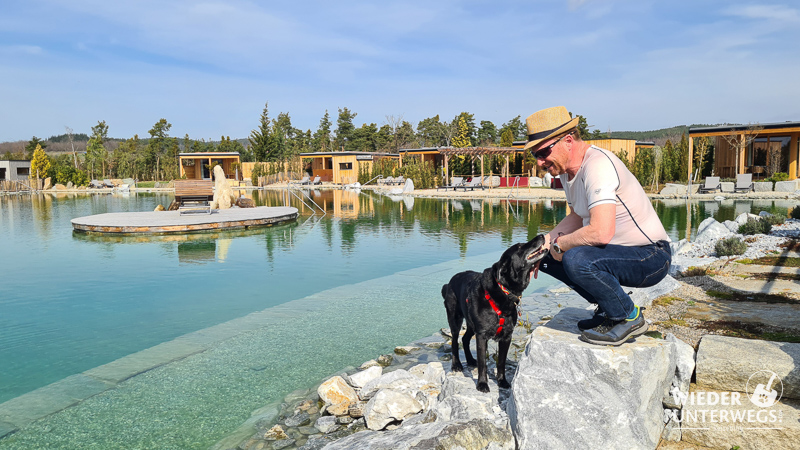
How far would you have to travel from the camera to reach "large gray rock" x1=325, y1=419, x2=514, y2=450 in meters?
2.54

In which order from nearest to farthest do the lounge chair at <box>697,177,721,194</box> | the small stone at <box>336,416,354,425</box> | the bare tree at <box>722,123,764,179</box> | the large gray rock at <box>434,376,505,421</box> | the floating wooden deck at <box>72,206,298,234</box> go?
1. the large gray rock at <box>434,376,505,421</box>
2. the small stone at <box>336,416,354,425</box>
3. the floating wooden deck at <box>72,206,298,234</box>
4. the lounge chair at <box>697,177,721,194</box>
5. the bare tree at <box>722,123,764,179</box>

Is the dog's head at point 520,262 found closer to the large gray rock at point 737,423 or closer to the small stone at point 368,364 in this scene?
the large gray rock at point 737,423

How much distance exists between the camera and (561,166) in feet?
8.85

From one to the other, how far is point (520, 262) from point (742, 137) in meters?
24.8

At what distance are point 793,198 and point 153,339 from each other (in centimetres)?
2194

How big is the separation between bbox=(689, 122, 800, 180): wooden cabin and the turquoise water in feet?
39.8

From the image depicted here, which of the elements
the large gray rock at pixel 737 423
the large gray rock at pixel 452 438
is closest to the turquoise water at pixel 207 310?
the large gray rock at pixel 452 438

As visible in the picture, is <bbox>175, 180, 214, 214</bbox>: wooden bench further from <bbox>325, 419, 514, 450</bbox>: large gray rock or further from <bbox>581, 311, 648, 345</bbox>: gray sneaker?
<bbox>581, 311, 648, 345</bbox>: gray sneaker

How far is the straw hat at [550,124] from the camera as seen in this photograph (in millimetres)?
2623

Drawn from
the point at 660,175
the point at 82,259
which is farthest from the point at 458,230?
the point at 660,175

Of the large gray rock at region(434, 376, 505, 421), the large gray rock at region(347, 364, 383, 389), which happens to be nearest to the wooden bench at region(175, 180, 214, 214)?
the large gray rock at region(347, 364, 383, 389)

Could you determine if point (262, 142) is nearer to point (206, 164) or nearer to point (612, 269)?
point (206, 164)

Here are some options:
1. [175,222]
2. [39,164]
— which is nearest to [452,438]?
[175,222]

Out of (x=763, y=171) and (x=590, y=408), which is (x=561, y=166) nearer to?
(x=590, y=408)
